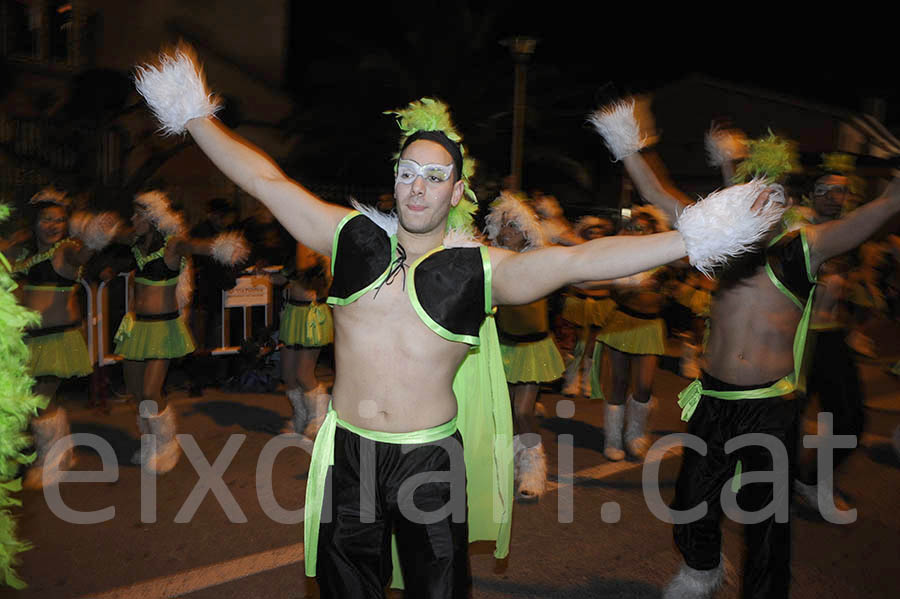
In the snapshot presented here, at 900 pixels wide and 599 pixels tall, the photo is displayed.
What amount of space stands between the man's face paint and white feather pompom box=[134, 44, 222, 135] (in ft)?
2.67

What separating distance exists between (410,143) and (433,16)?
15799mm

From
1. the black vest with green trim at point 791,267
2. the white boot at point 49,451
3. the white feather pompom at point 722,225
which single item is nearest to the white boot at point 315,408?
the white boot at point 49,451

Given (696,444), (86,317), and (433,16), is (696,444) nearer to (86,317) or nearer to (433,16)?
(86,317)

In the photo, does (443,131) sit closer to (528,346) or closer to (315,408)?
(528,346)

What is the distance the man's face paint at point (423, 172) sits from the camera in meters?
2.93

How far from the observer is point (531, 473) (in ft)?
18.5

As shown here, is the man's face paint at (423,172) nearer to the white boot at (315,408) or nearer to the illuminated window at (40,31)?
the white boot at (315,408)

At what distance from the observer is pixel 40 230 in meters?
5.71

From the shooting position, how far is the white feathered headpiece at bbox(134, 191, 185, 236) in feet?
20.0

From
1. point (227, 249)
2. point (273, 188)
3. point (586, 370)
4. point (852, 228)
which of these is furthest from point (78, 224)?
point (586, 370)

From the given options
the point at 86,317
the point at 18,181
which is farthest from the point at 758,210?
the point at 18,181

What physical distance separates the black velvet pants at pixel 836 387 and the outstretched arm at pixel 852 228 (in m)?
2.13

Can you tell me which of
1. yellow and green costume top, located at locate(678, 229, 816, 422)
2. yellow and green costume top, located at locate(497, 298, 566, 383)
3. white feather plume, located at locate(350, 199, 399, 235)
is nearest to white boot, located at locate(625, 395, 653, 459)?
yellow and green costume top, located at locate(497, 298, 566, 383)

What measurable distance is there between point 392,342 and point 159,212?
158 inches
